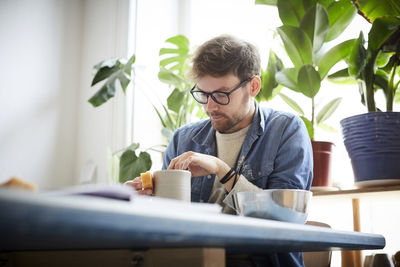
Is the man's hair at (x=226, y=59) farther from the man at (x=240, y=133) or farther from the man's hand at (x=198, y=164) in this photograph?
the man's hand at (x=198, y=164)

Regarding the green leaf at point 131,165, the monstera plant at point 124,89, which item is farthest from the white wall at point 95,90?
the green leaf at point 131,165

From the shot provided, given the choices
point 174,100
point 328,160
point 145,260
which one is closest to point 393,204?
point 328,160

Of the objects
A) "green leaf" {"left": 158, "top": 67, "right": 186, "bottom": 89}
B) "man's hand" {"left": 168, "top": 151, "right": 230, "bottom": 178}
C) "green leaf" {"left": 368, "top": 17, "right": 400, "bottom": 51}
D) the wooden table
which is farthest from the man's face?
the wooden table

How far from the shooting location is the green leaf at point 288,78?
1890 millimetres

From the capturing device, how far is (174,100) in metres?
2.25

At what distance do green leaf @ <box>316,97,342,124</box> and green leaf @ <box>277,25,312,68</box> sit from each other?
21cm

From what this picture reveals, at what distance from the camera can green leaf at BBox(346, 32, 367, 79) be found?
171 cm

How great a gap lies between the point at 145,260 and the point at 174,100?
160cm

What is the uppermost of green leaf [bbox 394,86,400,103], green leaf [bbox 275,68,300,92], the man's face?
green leaf [bbox 275,68,300,92]

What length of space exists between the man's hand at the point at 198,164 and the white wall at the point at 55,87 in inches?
57.3

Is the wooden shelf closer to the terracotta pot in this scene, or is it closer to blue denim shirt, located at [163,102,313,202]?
the terracotta pot

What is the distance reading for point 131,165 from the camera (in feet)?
6.95

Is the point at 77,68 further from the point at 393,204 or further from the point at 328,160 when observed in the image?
the point at 393,204

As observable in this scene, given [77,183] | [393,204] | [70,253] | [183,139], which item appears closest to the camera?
[70,253]
